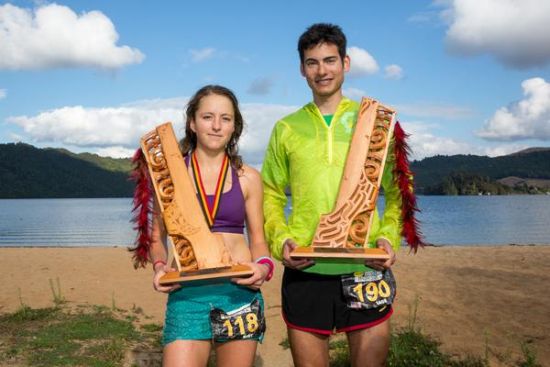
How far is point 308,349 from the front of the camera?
3562 mm

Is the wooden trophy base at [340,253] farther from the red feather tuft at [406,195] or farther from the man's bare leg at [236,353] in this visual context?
the man's bare leg at [236,353]

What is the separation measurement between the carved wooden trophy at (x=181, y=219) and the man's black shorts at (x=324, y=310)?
0.60 m

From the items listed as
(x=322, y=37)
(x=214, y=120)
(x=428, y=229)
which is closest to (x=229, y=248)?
(x=214, y=120)

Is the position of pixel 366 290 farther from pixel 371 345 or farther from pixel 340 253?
pixel 340 253

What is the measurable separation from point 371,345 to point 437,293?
7943mm

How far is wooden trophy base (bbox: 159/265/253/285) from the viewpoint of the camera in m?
3.11

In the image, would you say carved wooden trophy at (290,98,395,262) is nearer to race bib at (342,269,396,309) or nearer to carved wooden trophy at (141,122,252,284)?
race bib at (342,269,396,309)

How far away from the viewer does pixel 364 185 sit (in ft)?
11.7

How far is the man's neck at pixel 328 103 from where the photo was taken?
3773mm

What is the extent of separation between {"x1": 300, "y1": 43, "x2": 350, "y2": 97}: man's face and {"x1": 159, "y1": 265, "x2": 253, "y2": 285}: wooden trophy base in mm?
1379

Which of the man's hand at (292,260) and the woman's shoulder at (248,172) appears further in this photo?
the woman's shoulder at (248,172)

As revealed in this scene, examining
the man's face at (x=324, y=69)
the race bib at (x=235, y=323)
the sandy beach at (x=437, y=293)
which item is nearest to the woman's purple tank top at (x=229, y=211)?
the race bib at (x=235, y=323)

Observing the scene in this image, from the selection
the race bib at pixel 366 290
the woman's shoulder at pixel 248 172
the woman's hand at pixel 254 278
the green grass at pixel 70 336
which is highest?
the woman's shoulder at pixel 248 172

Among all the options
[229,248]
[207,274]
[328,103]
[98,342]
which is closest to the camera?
[207,274]
